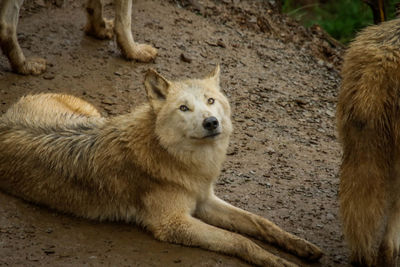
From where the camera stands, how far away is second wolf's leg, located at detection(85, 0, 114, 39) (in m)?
8.25

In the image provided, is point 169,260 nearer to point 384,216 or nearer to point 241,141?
point 384,216

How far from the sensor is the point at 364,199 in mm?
4711

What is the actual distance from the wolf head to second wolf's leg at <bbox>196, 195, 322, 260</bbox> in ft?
2.03

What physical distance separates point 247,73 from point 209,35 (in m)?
0.95

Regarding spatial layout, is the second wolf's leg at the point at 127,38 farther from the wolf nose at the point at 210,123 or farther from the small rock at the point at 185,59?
the wolf nose at the point at 210,123

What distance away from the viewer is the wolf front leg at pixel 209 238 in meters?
4.96

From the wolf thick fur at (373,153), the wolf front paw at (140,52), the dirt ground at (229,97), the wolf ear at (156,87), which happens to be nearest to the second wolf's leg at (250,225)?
the dirt ground at (229,97)

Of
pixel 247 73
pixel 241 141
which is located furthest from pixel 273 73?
pixel 241 141

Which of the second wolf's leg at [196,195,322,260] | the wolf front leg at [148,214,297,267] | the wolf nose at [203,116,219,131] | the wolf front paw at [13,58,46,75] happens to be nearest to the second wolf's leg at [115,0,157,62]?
the wolf front paw at [13,58,46,75]

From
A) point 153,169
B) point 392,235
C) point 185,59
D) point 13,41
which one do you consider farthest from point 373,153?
point 13,41

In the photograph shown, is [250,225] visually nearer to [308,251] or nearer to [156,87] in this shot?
[308,251]

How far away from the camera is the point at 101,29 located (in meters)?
8.53

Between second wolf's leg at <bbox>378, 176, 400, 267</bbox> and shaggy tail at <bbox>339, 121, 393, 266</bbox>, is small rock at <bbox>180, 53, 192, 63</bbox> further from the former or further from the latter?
second wolf's leg at <bbox>378, 176, 400, 267</bbox>

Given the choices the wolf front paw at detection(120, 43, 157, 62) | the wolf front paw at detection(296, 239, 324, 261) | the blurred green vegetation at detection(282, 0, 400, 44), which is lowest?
the wolf front paw at detection(296, 239, 324, 261)
